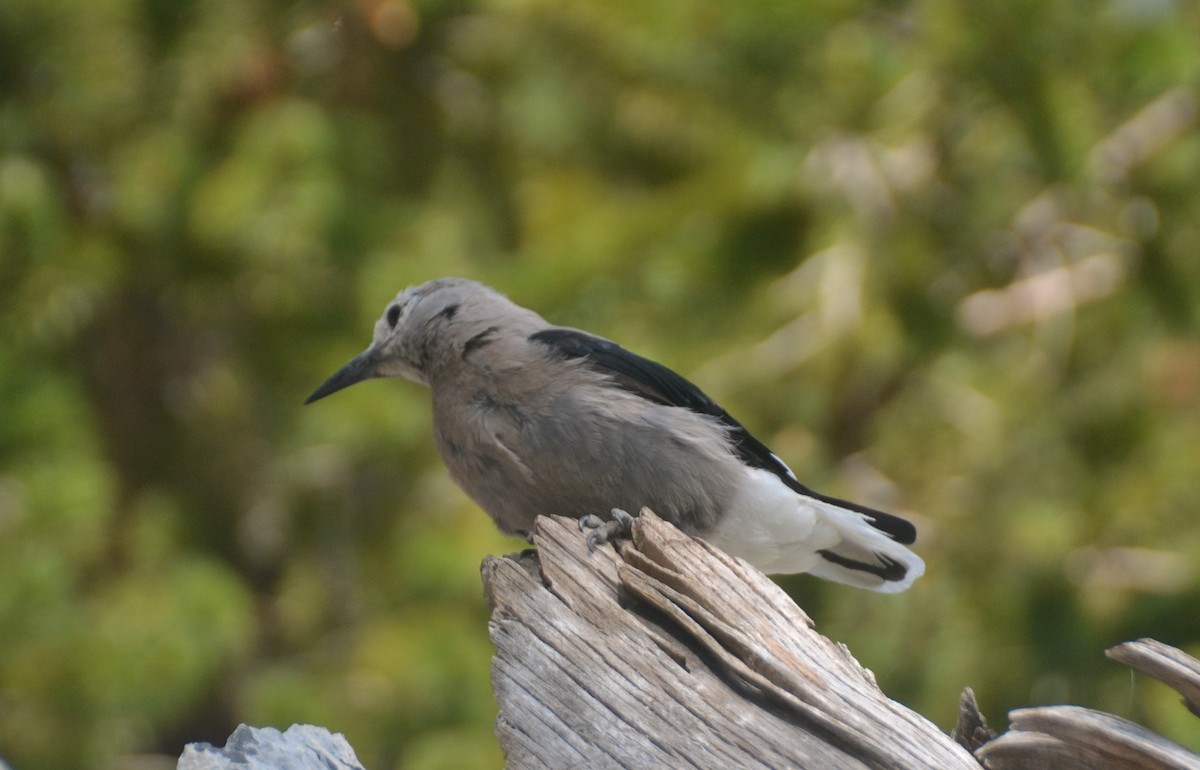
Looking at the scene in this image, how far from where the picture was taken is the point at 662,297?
5.49 meters

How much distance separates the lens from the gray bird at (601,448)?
2.81m

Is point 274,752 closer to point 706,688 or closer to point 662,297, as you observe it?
point 706,688

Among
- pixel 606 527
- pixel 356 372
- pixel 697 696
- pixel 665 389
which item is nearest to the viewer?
pixel 697 696

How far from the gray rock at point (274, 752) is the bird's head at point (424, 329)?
108 centimetres

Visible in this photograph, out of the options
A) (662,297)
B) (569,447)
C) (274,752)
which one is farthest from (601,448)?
(662,297)

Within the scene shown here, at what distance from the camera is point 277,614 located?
21.0ft

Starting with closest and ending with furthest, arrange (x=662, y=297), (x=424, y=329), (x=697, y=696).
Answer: (x=697, y=696)
(x=424, y=329)
(x=662, y=297)

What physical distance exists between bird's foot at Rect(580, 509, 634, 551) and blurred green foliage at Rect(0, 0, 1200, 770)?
2.69 m

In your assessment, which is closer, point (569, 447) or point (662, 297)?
point (569, 447)

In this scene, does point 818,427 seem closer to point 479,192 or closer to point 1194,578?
point 1194,578

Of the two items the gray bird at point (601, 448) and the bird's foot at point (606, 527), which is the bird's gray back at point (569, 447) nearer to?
the gray bird at point (601, 448)

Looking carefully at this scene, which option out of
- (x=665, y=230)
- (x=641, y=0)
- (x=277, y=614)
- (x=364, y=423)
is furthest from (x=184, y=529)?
(x=641, y=0)

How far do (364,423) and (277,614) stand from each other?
4.94 feet

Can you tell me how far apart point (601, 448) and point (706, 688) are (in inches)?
27.9
